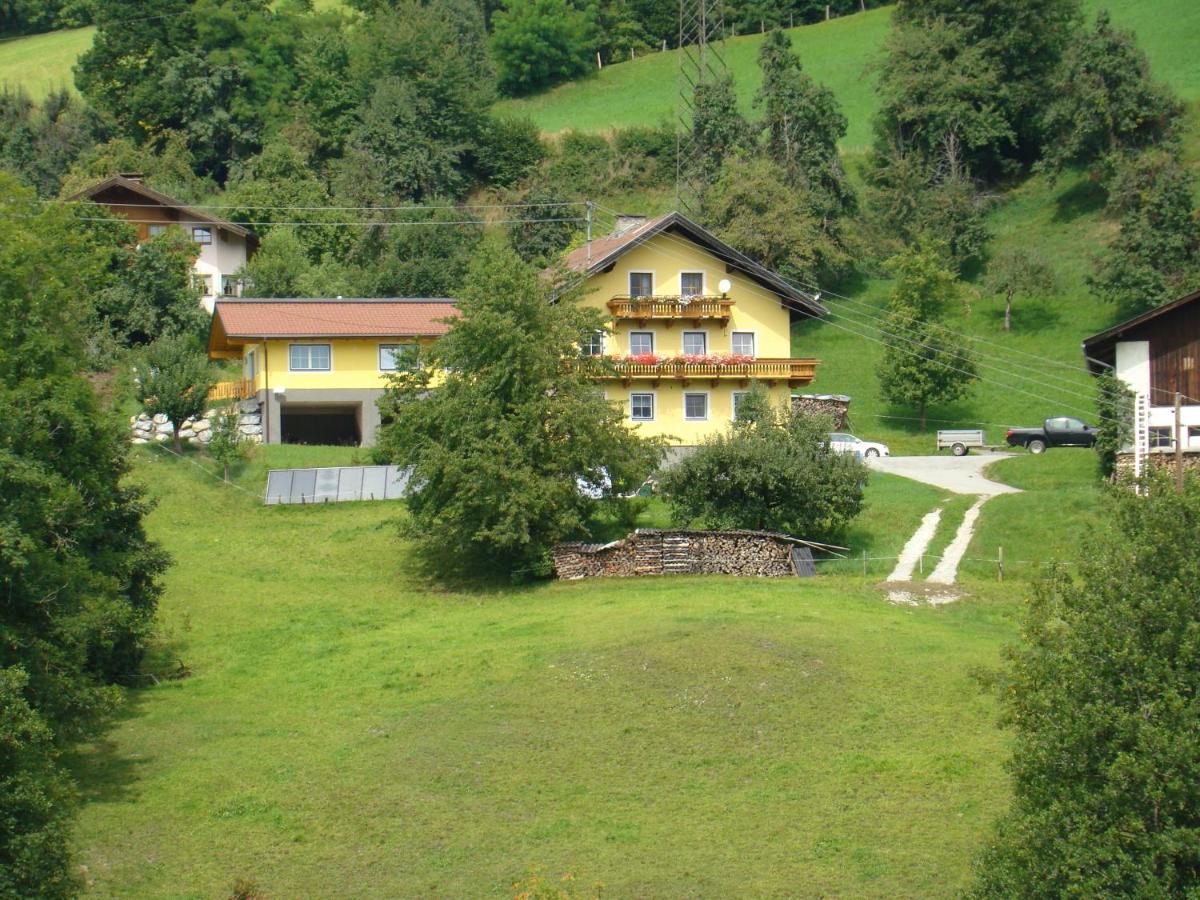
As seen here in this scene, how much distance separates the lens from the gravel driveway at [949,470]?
49.4 m

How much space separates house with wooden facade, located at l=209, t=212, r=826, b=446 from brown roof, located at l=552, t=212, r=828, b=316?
64 mm

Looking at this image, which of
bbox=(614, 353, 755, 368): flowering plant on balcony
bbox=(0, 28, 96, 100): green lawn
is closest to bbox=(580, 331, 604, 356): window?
bbox=(614, 353, 755, 368): flowering plant on balcony

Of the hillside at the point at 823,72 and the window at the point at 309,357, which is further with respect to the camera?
the hillside at the point at 823,72

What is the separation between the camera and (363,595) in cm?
4006

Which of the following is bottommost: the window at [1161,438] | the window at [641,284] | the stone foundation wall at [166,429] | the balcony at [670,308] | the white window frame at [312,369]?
the window at [1161,438]

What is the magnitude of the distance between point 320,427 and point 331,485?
14.8 meters

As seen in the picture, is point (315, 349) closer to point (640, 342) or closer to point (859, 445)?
point (640, 342)

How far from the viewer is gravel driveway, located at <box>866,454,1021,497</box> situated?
49.4m

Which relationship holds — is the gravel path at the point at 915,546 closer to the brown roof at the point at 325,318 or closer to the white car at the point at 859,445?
the white car at the point at 859,445

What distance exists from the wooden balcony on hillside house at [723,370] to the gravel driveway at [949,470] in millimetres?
4384

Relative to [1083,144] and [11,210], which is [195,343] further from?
[1083,144]

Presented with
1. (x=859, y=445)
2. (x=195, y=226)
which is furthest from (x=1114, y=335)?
(x=195, y=226)

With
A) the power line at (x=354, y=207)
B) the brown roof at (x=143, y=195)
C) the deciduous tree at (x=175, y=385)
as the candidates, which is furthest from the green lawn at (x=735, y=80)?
the deciduous tree at (x=175, y=385)

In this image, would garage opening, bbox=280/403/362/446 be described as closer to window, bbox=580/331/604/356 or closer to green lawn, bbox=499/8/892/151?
window, bbox=580/331/604/356
